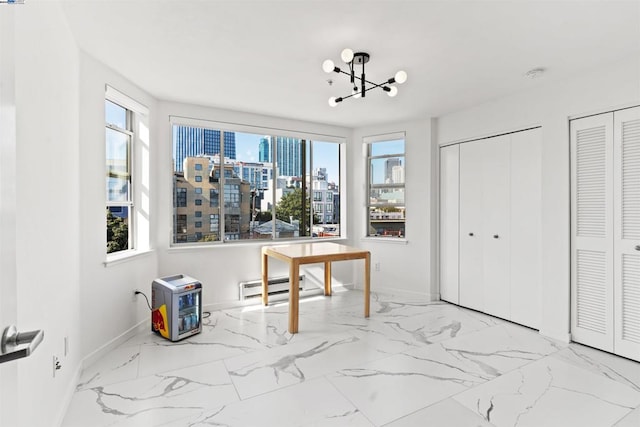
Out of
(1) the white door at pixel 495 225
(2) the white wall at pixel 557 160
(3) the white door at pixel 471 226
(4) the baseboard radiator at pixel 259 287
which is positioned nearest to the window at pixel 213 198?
(4) the baseboard radiator at pixel 259 287

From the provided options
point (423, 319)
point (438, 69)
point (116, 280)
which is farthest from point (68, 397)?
point (438, 69)

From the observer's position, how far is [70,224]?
2.23 meters

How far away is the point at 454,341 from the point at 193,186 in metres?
3.28

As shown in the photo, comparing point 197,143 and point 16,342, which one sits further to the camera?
point 197,143

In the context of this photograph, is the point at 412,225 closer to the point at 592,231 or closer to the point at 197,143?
the point at 592,231

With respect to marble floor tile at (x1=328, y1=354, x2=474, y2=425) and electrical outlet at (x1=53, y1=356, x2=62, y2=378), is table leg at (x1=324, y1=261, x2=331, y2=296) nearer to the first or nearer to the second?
marble floor tile at (x1=328, y1=354, x2=474, y2=425)

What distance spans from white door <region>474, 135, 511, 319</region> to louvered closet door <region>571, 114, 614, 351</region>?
66 cm

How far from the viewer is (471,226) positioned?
3994 mm

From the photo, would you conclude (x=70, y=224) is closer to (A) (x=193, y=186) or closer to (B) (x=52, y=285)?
(B) (x=52, y=285)

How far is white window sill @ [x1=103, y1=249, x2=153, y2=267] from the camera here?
9.34 ft

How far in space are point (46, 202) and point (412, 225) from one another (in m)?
3.87

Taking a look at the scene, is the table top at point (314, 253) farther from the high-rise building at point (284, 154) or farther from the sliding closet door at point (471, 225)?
the sliding closet door at point (471, 225)

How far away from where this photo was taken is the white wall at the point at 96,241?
8.36ft

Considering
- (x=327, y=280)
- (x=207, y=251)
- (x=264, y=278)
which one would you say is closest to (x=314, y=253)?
(x=264, y=278)
